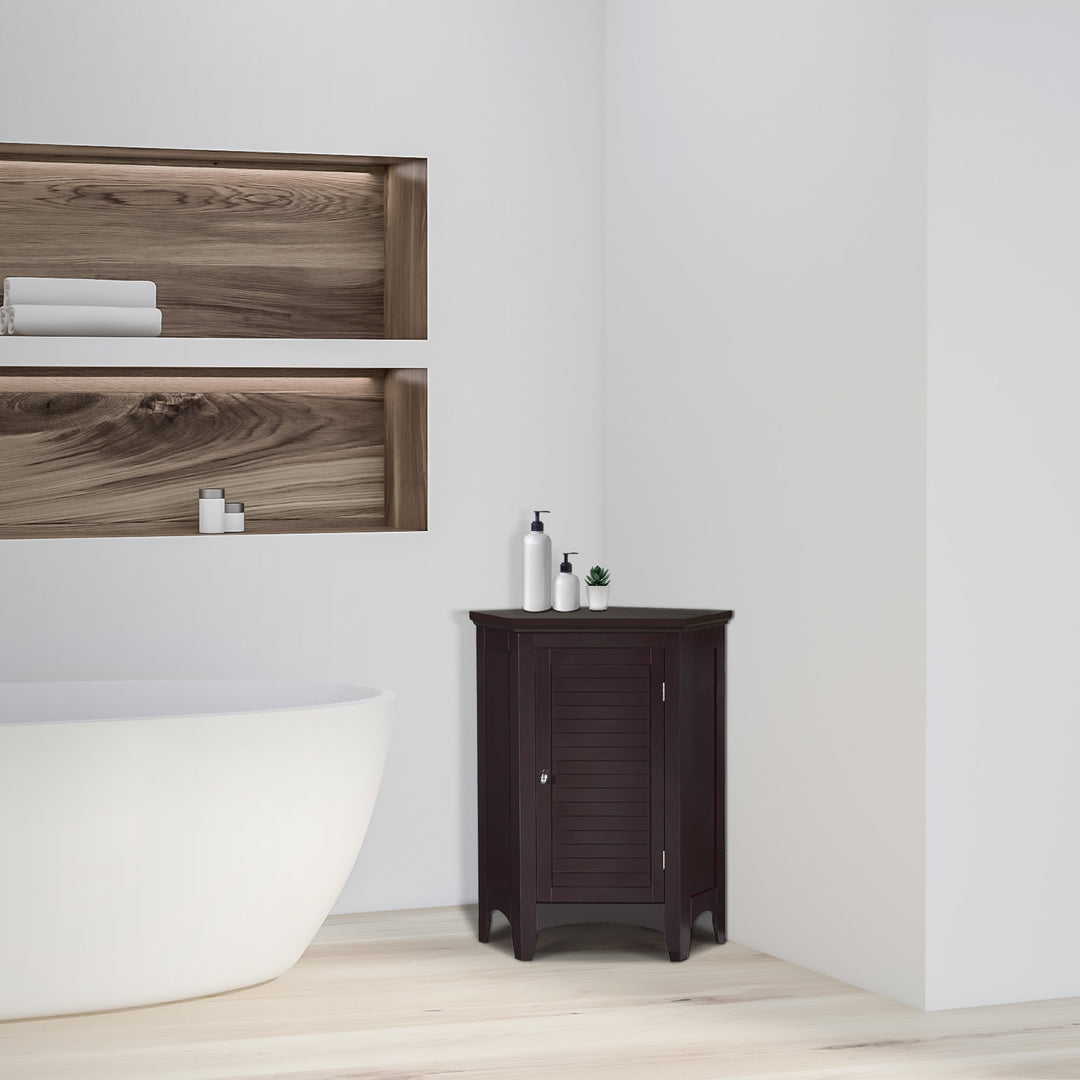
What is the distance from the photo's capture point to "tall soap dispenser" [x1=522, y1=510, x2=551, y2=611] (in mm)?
3398

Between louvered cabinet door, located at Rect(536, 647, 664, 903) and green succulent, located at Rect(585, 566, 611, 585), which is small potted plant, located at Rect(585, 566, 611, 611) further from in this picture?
louvered cabinet door, located at Rect(536, 647, 664, 903)

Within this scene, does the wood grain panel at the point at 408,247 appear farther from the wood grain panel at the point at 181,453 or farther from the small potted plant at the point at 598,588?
the small potted plant at the point at 598,588

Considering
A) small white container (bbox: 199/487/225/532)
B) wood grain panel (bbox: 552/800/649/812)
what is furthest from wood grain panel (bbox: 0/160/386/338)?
wood grain panel (bbox: 552/800/649/812)

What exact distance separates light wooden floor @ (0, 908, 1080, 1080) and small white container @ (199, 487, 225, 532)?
3.60 feet

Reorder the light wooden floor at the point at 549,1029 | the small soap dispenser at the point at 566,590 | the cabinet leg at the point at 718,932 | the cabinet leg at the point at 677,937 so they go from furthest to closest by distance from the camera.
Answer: the small soap dispenser at the point at 566,590 < the cabinet leg at the point at 718,932 < the cabinet leg at the point at 677,937 < the light wooden floor at the point at 549,1029

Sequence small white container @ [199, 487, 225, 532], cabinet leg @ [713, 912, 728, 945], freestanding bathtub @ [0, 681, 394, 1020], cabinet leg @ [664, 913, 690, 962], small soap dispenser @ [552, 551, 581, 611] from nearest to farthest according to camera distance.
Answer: freestanding bathtub @ [0, 681, 394, 1020] → cabinet leg @ [664, 913, 690, 962] → cabinet leg @ [713, 912, 728, 945] → small soap dispenser @ [552, 551, 581, 611] → small white container @ [199, 487, 225, 532]

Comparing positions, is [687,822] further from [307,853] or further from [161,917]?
[161,917]

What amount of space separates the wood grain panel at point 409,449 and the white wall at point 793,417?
1.67 feet

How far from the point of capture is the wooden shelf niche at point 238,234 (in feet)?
12.0

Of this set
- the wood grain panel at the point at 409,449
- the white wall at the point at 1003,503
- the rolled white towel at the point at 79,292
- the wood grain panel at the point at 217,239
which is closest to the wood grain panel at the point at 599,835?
the white wall at the point at 1003,503

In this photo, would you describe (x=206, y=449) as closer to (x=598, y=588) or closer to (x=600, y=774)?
(x=598, y=588)

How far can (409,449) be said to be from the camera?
376 centimetres

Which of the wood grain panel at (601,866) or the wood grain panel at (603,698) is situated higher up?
the wood grain panel at (603,698)

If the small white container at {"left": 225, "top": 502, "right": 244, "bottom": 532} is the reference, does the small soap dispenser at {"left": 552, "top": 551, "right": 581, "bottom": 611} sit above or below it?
below
